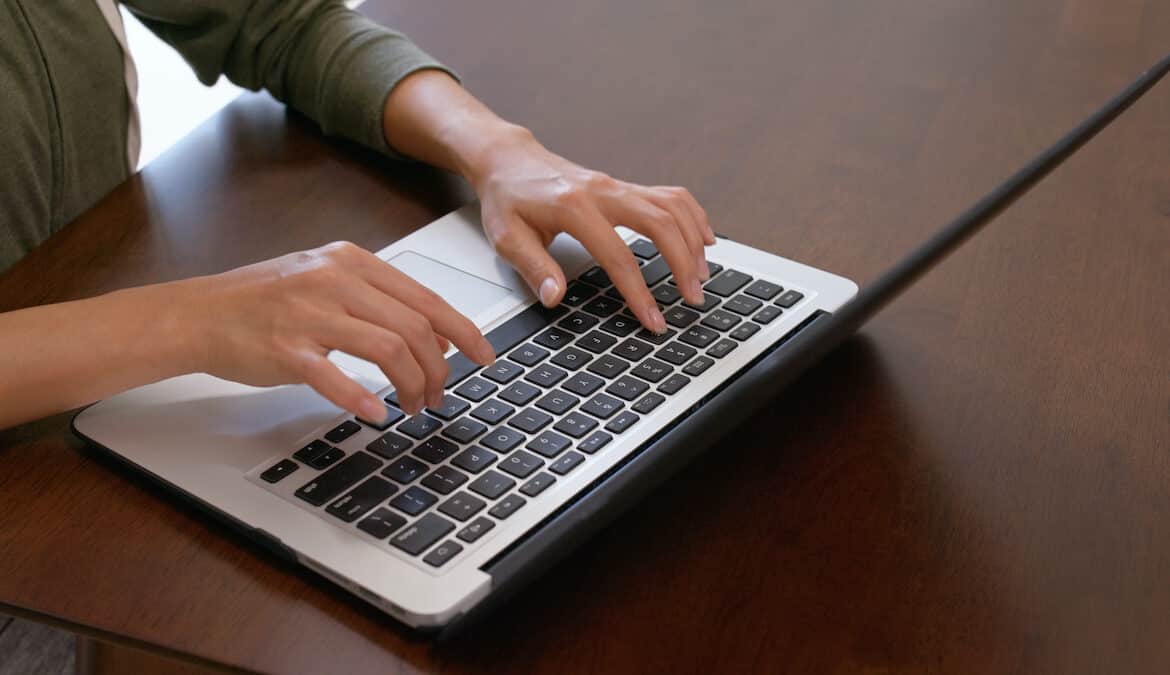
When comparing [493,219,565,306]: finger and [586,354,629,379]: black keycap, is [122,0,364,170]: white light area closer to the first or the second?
[493,219,565,306]: finger

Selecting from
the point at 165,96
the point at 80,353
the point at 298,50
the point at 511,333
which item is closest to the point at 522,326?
the point at 511,333

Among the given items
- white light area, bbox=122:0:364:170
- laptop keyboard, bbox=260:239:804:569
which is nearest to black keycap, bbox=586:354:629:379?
laptop keyboard, bbox=260:239:804:569

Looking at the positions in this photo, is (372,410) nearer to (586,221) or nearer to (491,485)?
(491,485)

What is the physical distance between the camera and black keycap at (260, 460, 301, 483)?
58 cm

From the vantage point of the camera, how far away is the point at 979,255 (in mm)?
795

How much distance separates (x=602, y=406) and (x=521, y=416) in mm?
42

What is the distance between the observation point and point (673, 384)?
0.63 meters

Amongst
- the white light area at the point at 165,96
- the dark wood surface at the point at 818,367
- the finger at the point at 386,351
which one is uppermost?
the finger at the point at 386,351

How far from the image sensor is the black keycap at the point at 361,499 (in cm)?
55

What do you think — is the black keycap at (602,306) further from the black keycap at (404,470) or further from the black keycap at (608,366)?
the black keycap at (404,470)

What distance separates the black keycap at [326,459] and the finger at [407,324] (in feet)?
0.17

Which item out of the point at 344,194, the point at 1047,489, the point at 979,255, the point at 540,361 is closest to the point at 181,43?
the point at 344,194

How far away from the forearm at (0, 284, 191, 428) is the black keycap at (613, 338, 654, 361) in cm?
23

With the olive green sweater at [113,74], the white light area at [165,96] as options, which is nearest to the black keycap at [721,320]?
the olive green sweater at [113,74]
